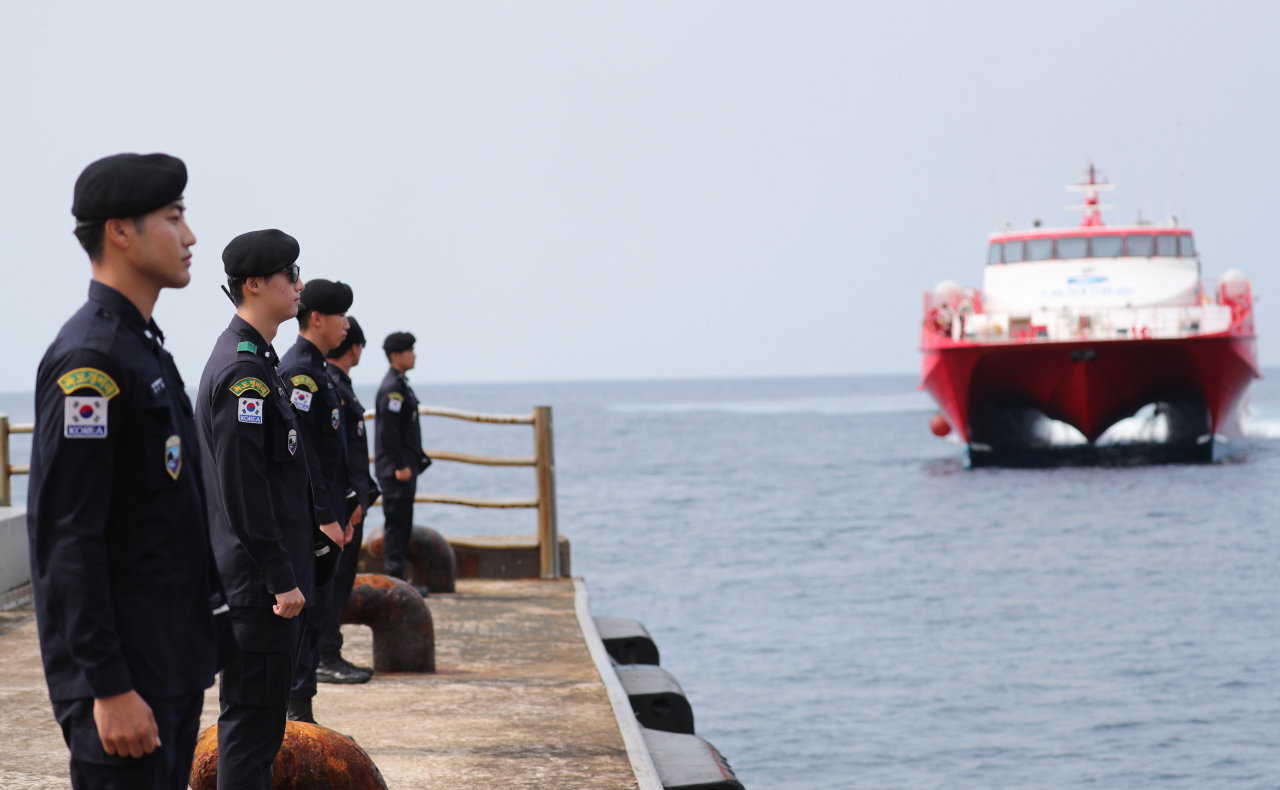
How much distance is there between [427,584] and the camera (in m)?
9.23

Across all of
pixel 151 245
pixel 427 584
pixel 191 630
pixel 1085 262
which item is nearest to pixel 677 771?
pixel 191 630

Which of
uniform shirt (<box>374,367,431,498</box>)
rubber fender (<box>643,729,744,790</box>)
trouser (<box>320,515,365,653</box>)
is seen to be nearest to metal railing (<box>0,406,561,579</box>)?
uniform shirt (<box>374,367,431,498</box>)

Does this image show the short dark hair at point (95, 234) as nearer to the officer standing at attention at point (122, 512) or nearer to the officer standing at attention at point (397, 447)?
the officer standing at attention at point (122, 512)

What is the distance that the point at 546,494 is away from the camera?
9.71 m

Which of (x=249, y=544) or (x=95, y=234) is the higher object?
(x=95, y=234)

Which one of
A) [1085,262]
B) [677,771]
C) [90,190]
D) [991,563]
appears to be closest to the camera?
[90,190]

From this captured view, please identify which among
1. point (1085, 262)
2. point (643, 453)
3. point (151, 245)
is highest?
point (1085, 262)

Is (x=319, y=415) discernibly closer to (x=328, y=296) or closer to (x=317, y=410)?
(x=317, y=410)

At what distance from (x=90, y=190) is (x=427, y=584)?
7086 millimetres

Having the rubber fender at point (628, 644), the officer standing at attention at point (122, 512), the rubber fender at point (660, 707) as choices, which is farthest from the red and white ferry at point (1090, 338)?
the officer standing at attention at point (122, 512)

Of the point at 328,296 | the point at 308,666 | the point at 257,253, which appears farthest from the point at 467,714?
the point at 257,253

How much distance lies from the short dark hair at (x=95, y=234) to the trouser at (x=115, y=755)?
2.67 feet

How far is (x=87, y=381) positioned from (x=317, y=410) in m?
2.46

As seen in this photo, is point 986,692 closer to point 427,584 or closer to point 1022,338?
point 427,584
